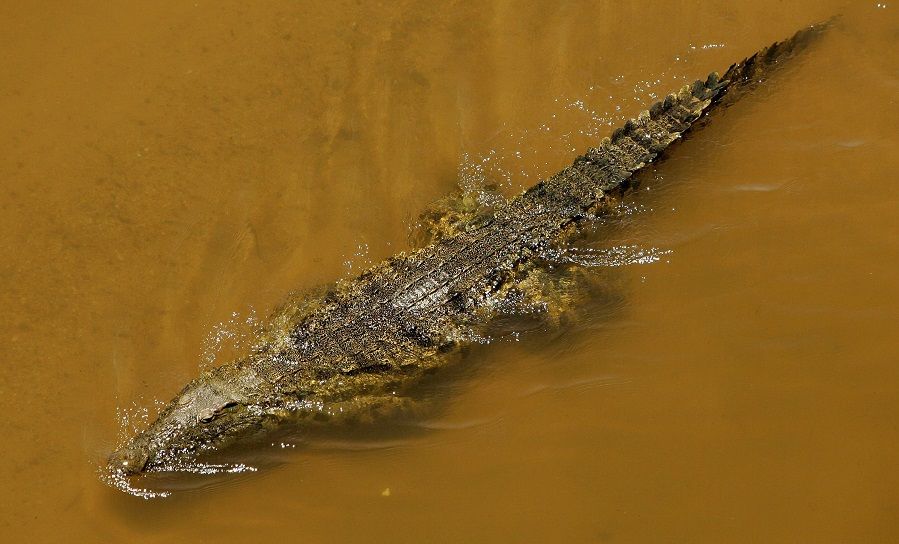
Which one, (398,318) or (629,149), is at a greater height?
(629,149)

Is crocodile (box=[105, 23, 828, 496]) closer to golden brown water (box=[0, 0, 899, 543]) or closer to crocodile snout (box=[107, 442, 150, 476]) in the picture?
crocodile snout (box=[107, 442, 150, 476])

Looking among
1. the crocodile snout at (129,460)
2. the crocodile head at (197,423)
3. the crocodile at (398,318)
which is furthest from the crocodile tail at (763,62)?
the crocodile snout at (129,460)

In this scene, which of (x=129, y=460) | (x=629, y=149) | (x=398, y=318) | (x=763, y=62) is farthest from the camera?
(x=763, y=62)

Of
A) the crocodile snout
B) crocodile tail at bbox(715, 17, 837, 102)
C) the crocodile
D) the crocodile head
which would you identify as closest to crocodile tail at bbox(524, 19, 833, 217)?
the crocodile

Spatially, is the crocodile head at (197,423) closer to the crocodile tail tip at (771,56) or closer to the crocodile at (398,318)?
the crocodile at (398,318)

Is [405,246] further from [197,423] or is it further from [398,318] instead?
[197,423]

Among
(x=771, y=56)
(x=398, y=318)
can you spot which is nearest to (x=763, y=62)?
(x=771, y=56)

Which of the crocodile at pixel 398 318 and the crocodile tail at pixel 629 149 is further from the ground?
the crocodile tail at pixel 629 149

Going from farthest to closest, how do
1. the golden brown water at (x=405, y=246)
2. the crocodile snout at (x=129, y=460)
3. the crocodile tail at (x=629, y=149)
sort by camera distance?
the crocodile tail at (x=629, y=149) → the golden brown water at (x=405, y=246) → the crocodile snout at (x=129, y=460)

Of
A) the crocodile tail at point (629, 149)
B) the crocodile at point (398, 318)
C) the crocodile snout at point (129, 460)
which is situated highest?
the crocodile tail at point (629, 149)
